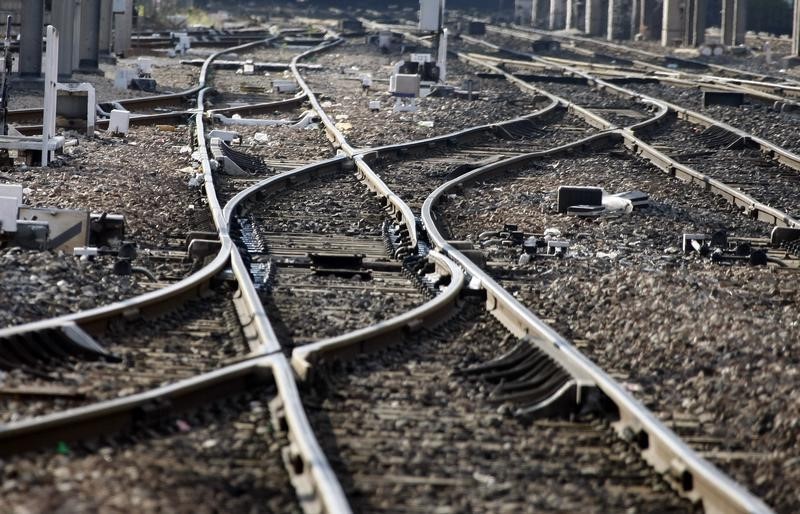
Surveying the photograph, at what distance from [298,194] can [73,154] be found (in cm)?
297

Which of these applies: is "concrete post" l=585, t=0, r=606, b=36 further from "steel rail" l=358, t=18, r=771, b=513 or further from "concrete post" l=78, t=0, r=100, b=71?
"steel rail" l=358, t=18, r=771, b=513

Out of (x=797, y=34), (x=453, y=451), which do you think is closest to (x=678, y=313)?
(x=453, y=451)

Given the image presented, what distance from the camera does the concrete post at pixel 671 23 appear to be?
49.3 meters

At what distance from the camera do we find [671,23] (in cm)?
4962

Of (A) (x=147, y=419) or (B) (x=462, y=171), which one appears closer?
(A) (x=147, y=419)

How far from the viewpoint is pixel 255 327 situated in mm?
7578

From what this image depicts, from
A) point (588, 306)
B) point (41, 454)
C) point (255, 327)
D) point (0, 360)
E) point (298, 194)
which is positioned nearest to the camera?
point (41, 454)

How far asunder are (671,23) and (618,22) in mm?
4858

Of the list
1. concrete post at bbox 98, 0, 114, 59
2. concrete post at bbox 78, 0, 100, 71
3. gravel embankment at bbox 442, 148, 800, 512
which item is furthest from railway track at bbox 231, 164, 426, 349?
concrete post at bbox 98, 0, 114, 59

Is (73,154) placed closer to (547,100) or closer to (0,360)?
(0,360)

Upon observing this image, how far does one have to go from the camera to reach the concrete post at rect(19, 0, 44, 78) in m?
24.0

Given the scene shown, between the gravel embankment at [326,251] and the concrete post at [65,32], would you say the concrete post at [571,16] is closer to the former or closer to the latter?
the concrete post at [65,32]

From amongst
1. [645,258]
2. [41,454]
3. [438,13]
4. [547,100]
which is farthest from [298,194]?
[438,13]

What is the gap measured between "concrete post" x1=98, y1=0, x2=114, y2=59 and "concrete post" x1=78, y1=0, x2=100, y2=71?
2.71m
